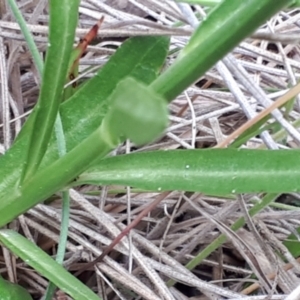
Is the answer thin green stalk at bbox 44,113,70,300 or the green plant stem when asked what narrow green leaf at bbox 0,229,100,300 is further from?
the green plant stem

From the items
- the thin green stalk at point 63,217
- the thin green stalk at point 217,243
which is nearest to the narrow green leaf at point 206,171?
the thin green stalk at point 63,217

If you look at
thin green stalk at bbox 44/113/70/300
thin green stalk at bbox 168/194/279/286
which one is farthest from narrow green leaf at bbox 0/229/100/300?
thin green stalk at bbox 168/194/279/286

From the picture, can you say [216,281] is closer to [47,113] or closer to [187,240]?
[187,240]

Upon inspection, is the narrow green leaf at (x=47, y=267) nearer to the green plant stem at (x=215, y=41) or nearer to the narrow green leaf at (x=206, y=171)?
the narrow green leaf at (x=206, y=171)

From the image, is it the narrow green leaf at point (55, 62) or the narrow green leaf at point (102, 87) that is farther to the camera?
the narrow green leaf at point (102, 87)

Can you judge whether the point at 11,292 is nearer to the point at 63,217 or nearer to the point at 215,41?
the point at 63,217

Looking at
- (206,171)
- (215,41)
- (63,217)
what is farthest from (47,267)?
(215,41)
